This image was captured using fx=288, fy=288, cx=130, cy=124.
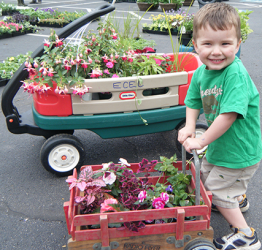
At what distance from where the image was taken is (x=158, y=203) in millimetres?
1621

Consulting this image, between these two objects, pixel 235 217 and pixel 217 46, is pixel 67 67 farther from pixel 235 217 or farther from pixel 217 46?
pixel 235 217

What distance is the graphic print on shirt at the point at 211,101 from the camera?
153 cm

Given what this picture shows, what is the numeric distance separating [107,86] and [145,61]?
19.9 inches

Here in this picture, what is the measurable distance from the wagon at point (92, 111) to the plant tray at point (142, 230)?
2.89ft

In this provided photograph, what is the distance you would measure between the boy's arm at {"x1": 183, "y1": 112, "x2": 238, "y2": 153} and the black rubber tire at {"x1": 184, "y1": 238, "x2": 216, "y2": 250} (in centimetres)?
51

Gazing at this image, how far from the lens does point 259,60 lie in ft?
19.9

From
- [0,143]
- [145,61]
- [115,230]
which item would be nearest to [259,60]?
[145,61]

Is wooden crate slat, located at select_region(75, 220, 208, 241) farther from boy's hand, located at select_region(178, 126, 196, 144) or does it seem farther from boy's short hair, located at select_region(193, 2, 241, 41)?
boy's short hair, located at select_region(193, 2, 241, 41)

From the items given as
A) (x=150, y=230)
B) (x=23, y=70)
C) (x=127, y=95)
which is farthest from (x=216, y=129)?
(x=23, y=70)

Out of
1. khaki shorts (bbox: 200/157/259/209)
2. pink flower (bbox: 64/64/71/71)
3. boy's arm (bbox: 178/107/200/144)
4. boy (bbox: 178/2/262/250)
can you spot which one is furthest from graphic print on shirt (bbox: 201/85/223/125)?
pink flower (bbox: 64/64/71/71)

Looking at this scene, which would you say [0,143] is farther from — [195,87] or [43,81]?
[195,87]

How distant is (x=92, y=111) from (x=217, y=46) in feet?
3.99

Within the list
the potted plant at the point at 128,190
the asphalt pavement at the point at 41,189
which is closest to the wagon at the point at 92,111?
the asphalt pavement at the point at 41,189

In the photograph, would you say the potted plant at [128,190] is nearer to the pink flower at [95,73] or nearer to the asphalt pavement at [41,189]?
the asphalt pavement at [41,189]
